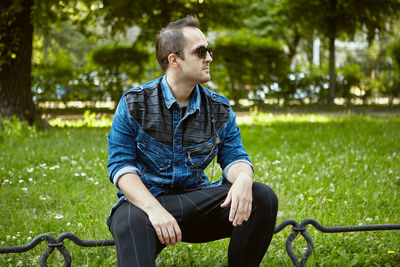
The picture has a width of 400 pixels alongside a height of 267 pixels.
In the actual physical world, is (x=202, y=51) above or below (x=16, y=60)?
below

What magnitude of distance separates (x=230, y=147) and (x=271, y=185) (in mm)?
2572

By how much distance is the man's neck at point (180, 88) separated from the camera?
3.02 meters

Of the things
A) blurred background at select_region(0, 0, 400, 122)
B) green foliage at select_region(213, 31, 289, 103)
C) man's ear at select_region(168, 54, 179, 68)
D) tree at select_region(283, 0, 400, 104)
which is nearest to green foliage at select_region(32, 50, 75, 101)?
blurred background at select_region(0, 0, 400, 122)

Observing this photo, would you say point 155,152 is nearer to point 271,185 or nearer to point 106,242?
point 106,242

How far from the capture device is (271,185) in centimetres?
557

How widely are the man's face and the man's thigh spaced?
0.74 m

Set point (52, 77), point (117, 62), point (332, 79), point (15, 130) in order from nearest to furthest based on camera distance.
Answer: point (15, 130) < point (52, 77) < point (117, 62) < point (332, 79)

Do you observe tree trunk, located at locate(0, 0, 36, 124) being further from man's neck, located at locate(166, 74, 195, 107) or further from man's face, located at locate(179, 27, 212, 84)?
man's face, located at locate(179, 27, 212, 84)

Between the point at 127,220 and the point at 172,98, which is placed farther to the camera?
the point at 172,98

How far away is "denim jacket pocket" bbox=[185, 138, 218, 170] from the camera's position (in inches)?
116

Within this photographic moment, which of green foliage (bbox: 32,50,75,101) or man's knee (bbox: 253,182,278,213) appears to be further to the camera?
green foliage (bbox: 32,50,75,101)

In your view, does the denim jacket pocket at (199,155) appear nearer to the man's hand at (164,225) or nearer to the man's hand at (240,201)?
the man's hand at (240,201)

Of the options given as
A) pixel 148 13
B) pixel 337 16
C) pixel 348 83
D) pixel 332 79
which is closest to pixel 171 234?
pixel 148 13

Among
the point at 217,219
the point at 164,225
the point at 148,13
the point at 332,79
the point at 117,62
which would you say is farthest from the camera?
the point at 332,79
